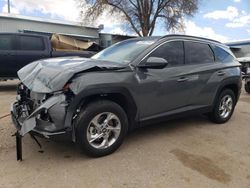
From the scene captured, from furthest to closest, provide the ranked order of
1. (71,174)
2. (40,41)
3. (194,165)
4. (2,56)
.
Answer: (40,41), (2,56), (194,165), (71,174)

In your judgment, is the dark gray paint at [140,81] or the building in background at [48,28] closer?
the dark gray paint at [140,81]

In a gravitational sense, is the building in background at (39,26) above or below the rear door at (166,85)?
above

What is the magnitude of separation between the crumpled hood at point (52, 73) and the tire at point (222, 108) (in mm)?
2522

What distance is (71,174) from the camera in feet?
11.3

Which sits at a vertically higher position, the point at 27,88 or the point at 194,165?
the point at 27,88

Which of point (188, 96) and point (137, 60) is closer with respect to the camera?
point (137, 60)

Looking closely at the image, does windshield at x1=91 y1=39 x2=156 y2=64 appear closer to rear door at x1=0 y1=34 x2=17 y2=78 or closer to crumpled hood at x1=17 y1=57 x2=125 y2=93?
crumpled hood at x1=17 y1=57 x2=125 y2=93

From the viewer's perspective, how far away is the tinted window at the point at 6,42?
918 centimetres

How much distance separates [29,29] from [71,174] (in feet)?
66.0

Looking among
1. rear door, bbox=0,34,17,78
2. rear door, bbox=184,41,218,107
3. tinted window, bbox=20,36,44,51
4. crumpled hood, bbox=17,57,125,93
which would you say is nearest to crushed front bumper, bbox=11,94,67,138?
crumpled hood, bbox=17,57,125,93

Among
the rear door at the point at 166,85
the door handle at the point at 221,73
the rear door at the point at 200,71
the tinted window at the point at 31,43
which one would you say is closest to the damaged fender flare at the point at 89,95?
the rear door at the point at 166,85

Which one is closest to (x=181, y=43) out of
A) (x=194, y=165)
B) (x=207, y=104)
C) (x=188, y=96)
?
(x=188, y=96)

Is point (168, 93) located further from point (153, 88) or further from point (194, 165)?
point (194, 165)

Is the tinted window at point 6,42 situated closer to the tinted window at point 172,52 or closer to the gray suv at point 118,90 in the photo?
the gray suv at point 118,90
